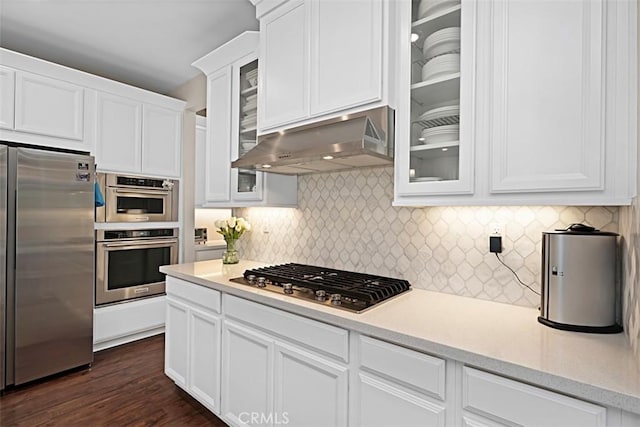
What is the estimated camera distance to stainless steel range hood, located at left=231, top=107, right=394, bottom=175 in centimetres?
161

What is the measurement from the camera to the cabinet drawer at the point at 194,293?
208 cm

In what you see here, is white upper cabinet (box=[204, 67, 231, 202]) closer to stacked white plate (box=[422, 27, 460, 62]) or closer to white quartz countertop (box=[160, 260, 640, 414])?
white quartz countertop (box=[160, 260, 640, 414])

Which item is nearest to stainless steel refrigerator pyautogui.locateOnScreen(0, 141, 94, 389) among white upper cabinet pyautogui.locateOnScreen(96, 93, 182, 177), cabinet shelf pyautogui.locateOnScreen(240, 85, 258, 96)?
white upper cabinet pyautogui.locateOnScreen(96, 93, 182, 177)

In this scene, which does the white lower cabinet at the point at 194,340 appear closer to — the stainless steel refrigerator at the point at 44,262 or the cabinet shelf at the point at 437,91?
the stainless steel refrigerator at the point at 44,262

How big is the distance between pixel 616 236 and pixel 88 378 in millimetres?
3485

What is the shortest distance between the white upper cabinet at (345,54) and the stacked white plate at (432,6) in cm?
19

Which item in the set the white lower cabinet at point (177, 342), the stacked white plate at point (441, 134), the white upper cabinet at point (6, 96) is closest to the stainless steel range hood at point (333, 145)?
the stacked white plate at point (441, 134)

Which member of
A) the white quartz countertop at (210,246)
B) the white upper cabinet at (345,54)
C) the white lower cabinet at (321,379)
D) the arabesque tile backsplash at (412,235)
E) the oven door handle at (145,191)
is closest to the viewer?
the white lower cabinet at (321,379)

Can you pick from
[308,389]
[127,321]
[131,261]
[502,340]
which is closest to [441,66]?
[502,340]

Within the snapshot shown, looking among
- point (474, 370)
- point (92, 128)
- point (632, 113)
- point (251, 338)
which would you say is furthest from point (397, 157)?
point (92, 128)

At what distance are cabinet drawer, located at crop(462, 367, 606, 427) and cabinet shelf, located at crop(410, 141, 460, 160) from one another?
87cm

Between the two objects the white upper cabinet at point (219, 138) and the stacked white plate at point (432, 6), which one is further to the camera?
the white upper cabinet at point (219, 138)

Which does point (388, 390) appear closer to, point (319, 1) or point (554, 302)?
point (554, 302)

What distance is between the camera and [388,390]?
1.30 metres
